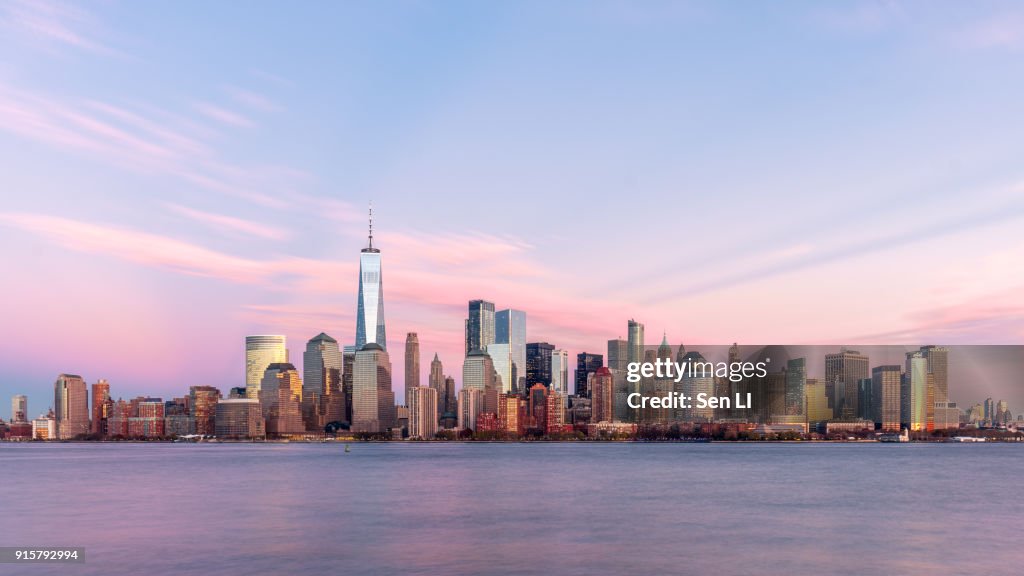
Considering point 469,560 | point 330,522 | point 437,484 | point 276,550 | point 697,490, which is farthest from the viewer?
point 437,484

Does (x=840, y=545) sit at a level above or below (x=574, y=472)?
above

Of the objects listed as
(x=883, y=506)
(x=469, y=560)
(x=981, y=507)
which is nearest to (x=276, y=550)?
(x=469, y=560)

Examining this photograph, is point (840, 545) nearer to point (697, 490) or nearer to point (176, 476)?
point (697, 490)

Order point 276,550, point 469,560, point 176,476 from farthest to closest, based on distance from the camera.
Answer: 1. point 176,476
2. point 276,550
3. point 469,560

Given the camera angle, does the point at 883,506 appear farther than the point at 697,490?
No

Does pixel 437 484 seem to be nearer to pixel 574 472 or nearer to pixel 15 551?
pixel 574 472

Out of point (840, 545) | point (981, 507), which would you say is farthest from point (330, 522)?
point (981, 507)
